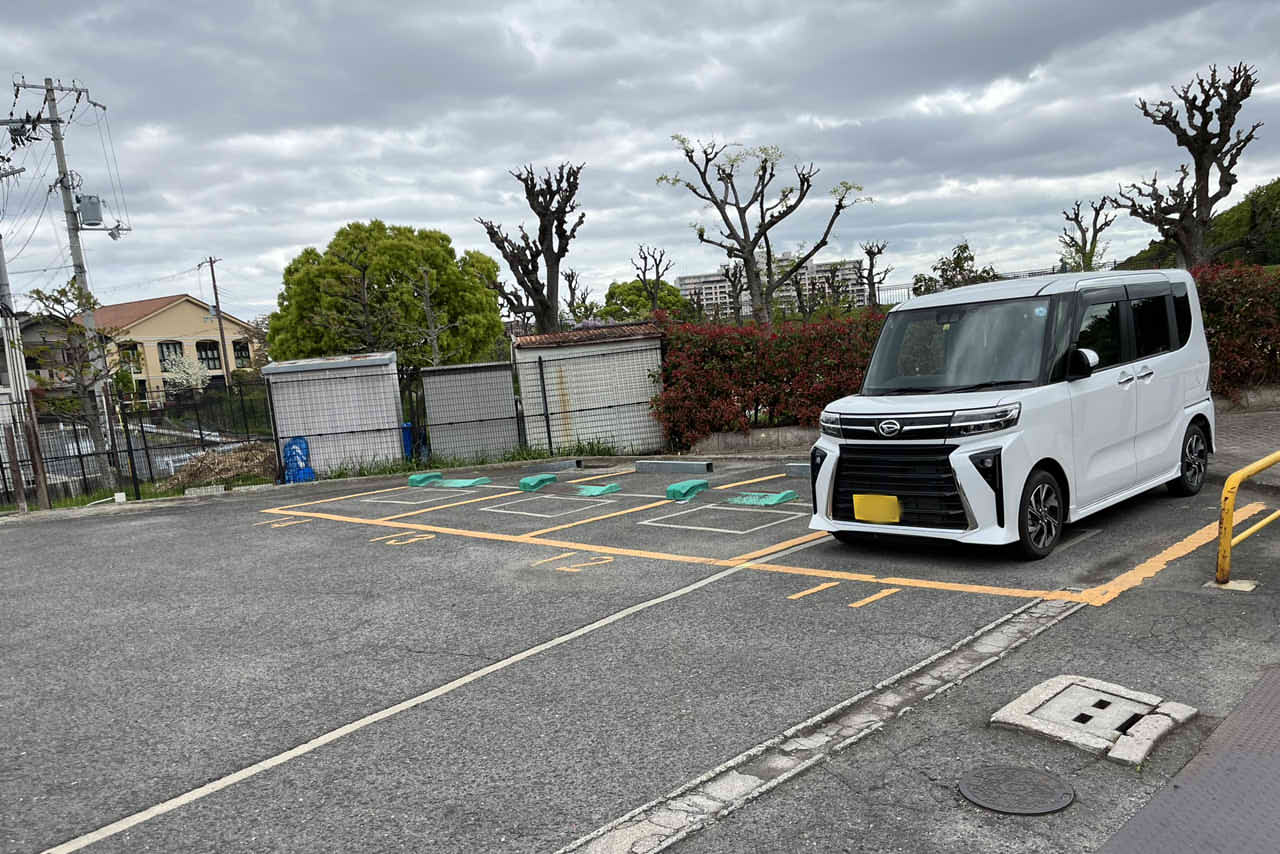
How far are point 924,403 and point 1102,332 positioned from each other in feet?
5.89

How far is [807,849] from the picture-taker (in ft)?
9.59

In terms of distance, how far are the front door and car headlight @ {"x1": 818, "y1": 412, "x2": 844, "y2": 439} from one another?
1675 mm

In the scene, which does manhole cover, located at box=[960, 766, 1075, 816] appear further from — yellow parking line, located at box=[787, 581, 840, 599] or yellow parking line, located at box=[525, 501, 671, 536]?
yellow parking line, located at box=[525, 501, 671, 536]

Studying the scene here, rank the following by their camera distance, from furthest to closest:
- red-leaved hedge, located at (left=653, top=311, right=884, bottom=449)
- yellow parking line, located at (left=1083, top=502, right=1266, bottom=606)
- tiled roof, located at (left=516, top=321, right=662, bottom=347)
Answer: tiled roof, located at (left=516, top=321, right=662, bottom=347) → red-leaved hedge, located at (left=653, top=311, right=884, bottom=449) → yellow parking line, located at (left=1083, top=502, right=1266, bottom=606)

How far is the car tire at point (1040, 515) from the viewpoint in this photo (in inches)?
233

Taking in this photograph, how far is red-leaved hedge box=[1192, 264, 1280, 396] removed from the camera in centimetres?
1172

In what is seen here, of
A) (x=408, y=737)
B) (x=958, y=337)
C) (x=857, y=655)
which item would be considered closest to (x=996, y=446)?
(x=958, y=337)

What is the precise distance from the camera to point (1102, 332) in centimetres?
665

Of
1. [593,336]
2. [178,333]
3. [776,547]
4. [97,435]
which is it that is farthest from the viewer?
[178,333]

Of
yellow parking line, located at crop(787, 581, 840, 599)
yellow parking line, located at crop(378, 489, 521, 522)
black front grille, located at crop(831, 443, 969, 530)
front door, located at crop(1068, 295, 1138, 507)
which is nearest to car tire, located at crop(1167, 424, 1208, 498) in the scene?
front door, located at crop(1068, 295, 1138, 507)

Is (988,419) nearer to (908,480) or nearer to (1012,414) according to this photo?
(1012,414)

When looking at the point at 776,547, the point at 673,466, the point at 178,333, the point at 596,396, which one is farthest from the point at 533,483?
the point at 178,333

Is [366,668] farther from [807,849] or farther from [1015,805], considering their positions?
[1015,805]

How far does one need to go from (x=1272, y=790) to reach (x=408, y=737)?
3.57 m
